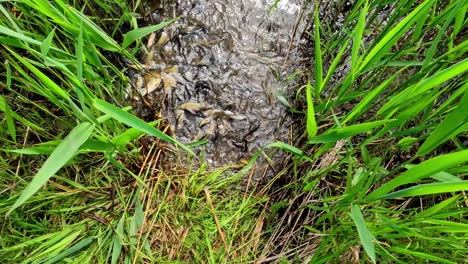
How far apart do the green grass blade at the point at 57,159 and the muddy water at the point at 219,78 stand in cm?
51

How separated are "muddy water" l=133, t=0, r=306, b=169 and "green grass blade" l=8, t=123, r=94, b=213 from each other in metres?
0.51

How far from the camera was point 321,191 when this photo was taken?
1.11 meters

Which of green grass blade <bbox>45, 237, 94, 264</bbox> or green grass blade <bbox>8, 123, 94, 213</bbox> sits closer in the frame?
green grass blade <bbox>8, 123, 94, 213</bbox>

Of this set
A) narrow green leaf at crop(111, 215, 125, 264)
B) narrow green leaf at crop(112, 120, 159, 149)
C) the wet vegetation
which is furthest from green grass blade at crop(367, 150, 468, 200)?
narrow green leaf at crop(111, 215, 125, 264)

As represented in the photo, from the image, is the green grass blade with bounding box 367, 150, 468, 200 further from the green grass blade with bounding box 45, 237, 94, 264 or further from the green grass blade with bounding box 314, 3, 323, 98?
the green grass blade with bounding box 45, 237, 94, 264

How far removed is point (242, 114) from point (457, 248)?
74 centimetres

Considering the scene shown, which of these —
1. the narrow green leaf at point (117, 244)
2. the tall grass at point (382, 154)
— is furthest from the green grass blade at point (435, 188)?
A: the narrow green leaf at point (117, 244)

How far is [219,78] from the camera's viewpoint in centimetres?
114

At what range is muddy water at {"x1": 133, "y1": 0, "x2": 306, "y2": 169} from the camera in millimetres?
1132

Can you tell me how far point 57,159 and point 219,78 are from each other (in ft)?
2.22

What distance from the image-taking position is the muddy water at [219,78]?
1.13 metres

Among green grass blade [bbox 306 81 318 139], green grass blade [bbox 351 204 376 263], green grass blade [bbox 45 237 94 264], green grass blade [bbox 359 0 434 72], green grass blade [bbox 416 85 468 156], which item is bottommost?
green grass blade [bbox 45 237 94 264]

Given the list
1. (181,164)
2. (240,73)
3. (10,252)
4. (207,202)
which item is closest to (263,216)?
(207,202)

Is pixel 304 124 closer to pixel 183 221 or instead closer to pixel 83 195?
pixel 183 221
